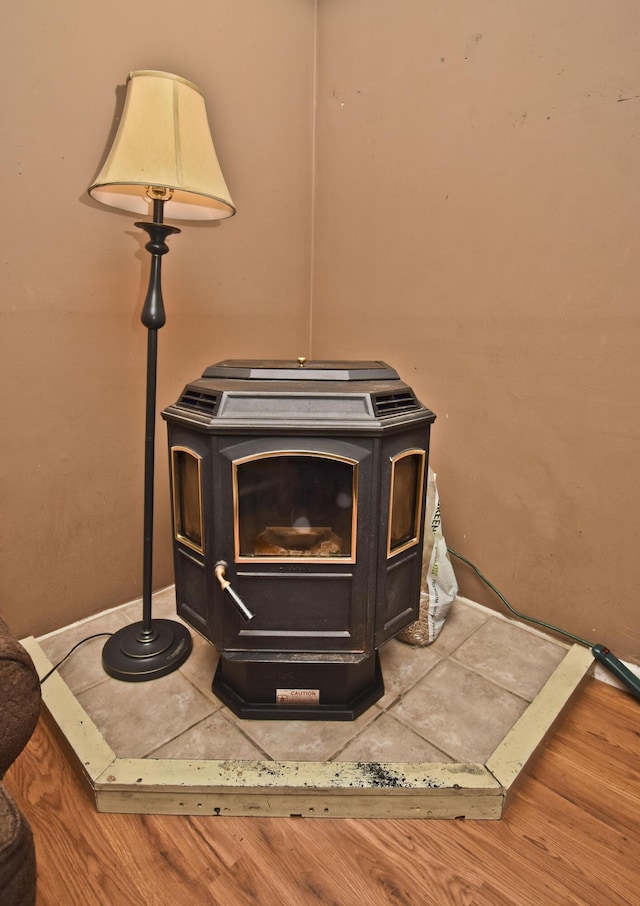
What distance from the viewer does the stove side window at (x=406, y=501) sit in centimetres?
119

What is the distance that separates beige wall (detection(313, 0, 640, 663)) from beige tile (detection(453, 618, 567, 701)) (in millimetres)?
97

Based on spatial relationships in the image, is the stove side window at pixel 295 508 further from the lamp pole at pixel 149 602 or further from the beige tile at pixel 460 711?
the beige tile at pixel 460 711

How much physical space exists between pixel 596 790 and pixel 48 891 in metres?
1.14

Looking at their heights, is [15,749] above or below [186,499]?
below

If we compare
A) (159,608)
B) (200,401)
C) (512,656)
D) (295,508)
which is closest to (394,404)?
(295,508)

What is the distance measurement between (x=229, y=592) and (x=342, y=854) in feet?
1.83

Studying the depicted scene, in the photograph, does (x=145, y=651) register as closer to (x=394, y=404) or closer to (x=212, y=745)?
(x=212, y=745)

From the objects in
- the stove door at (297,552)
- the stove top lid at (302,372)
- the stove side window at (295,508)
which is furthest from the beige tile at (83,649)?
the stove top lid at (302,372)

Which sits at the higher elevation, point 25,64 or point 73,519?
point 25,64

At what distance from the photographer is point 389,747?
1.20 meters

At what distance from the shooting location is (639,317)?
4.40ft

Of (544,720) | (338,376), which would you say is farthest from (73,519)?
(544,720)

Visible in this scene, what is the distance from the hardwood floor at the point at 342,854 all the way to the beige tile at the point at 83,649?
0.22 meters

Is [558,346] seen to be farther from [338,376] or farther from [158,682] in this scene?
[158,682]
